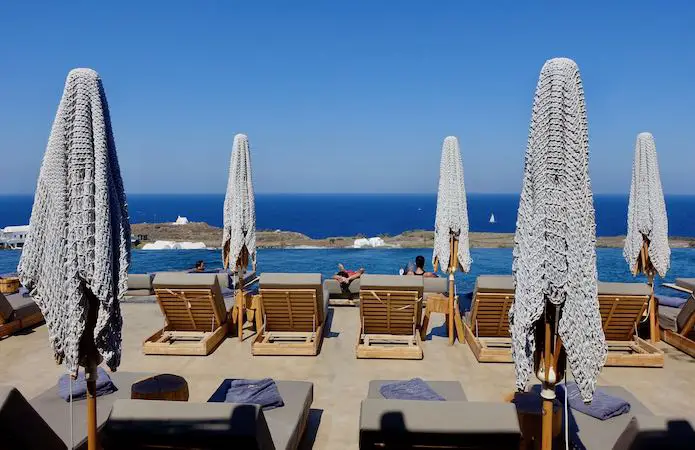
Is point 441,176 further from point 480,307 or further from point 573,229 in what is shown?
point 573,229

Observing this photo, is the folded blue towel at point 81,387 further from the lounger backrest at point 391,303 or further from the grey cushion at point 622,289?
the grey cushion at point 622,289

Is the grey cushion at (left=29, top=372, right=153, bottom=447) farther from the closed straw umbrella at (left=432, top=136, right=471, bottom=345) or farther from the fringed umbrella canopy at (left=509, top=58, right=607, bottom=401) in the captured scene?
the closed straw umbrella at (left=432, top=136, right=471, bottom=345)

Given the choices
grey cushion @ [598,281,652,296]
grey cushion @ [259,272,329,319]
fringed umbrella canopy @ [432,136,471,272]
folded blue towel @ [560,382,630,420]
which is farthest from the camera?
fringed umbrella canopy @ [432,136,471,272]

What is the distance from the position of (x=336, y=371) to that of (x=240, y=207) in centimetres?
262

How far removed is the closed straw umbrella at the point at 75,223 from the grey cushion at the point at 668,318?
273 inches

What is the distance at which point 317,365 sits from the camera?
6012 millimetres

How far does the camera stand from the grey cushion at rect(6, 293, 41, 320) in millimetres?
7172

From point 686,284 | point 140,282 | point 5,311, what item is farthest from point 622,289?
point 5,311

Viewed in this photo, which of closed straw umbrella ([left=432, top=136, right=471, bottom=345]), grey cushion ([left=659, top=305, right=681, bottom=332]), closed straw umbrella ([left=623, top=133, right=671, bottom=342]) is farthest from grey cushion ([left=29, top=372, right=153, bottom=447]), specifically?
grey cushion ([left=659, top=305, right=681, bottom=332])

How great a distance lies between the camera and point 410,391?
159 inches

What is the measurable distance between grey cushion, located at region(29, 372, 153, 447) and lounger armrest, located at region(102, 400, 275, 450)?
796 mm

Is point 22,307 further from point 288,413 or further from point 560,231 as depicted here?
point 560,231

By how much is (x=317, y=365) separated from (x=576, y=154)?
423cm

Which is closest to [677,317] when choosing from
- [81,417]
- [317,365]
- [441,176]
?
[441,176]
